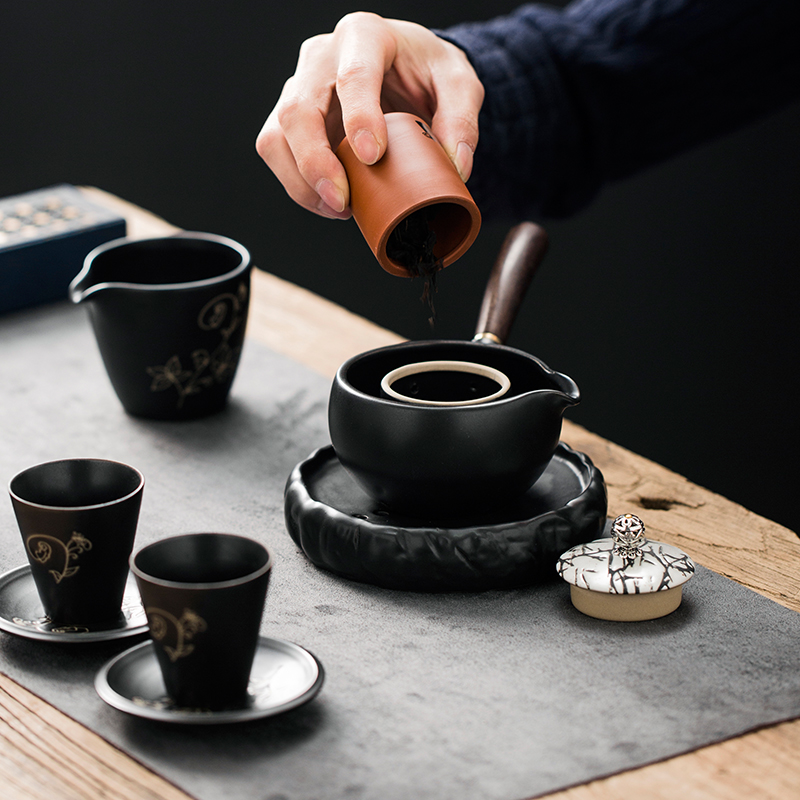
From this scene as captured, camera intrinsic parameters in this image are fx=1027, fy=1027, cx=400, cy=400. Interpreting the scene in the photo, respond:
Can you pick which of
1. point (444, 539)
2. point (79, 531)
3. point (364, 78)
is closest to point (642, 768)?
point (444, 539)

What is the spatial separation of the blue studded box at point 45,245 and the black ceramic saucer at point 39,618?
895mm

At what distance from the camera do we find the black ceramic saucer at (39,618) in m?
0.90

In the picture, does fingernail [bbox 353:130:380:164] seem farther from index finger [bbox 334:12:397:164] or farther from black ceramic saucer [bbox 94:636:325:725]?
black ceramic saucer [bbox 94:636:325:725]

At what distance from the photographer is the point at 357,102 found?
1.12m

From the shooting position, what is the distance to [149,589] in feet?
2.51

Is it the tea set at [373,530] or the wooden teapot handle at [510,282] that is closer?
the tea set at [373,530]

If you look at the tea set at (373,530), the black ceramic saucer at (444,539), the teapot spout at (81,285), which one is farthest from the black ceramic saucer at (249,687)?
the teapot spout at (81,285)

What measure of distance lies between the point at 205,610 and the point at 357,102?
608 millimetres

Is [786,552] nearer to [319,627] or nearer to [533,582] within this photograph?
[533,582]

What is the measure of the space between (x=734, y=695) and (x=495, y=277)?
0.69 m

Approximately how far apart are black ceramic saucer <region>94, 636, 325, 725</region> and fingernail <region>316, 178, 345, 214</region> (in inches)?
19.1

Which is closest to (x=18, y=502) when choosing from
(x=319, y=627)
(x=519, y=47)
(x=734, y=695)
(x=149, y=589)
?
(x=149, y=589)

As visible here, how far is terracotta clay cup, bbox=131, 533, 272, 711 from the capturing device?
760 mm

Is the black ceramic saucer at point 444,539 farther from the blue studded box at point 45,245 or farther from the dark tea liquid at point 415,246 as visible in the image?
the blue studded box at point 45,245
